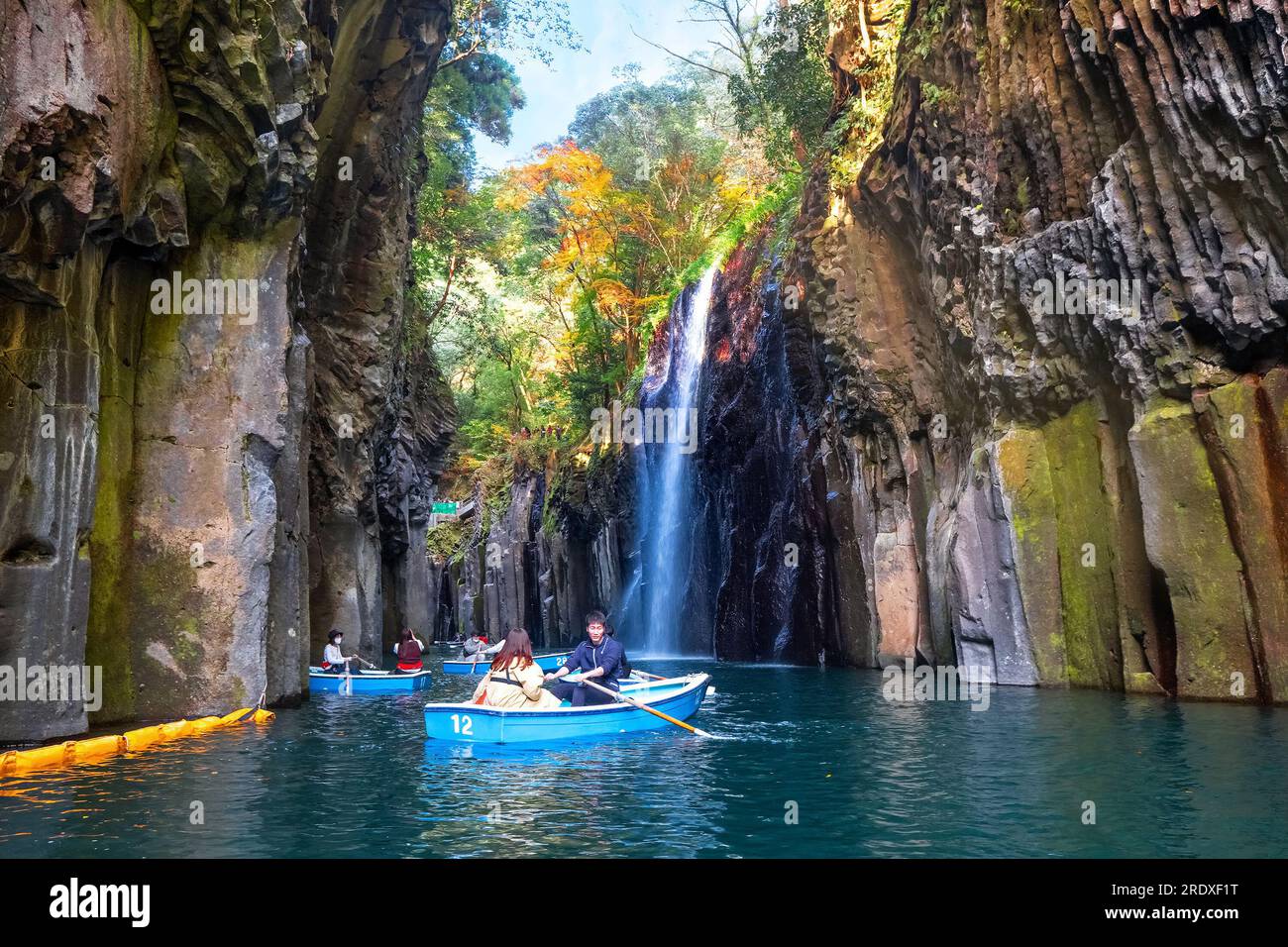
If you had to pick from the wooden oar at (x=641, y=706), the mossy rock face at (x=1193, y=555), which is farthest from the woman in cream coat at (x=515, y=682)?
the mossy rock face at (x=1193, y=555)

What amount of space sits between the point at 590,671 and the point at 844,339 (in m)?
13.8

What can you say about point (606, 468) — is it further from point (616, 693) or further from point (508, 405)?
point (616, 693)

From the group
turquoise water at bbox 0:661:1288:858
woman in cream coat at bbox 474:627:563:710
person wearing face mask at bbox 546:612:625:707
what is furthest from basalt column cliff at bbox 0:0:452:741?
person wearing face mask at bbox 546:612:625:707

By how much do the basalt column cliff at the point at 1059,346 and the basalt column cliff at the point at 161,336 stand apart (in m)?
11.4

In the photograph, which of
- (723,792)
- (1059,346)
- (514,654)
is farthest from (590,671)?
(1059,346)

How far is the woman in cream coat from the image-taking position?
13.2m

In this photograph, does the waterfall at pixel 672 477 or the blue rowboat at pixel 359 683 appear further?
the waterfall at pixel 672 477

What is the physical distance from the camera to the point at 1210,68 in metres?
14.0

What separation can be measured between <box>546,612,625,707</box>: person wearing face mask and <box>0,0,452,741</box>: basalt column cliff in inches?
190

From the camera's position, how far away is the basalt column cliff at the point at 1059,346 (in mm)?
14133

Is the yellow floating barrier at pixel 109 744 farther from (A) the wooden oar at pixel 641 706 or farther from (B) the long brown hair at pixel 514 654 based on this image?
(A) the wooden oar at pixel 641 706

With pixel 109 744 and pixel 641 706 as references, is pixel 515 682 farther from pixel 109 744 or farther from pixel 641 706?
pixel 109 744

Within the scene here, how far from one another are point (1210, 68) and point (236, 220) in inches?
565
